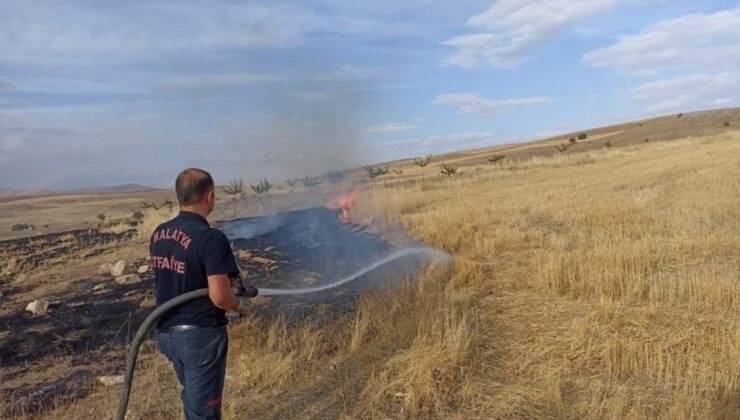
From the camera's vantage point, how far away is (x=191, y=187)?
272 cm

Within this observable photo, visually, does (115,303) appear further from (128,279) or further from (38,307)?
(128,279)

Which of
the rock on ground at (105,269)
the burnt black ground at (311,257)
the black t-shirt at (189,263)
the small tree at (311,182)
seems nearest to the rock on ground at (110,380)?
the burnt black ground at (311,257)

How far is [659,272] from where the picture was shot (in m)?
6.38

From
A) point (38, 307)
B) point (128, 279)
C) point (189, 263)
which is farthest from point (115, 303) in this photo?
point (189, 263)

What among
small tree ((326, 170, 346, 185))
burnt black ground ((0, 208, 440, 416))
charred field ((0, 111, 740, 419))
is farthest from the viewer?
small tree ((326, 170, 346, 185))

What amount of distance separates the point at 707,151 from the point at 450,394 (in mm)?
23888

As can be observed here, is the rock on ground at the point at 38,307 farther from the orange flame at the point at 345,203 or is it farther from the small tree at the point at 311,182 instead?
the small tree at the point at 311,182

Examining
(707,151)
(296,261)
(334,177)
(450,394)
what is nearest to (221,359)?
(450,394)

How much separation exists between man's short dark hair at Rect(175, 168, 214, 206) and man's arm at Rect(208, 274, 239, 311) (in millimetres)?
451

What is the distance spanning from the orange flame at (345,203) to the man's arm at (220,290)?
39.4 ft

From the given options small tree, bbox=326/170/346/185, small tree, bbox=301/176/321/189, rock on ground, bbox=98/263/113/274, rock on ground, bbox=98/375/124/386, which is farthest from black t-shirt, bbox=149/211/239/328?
small tree, bbox=301/176/321/189

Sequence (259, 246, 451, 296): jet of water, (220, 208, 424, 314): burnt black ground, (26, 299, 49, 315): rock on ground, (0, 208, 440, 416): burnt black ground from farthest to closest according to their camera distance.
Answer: (259, 246, 451, 296): jet of water, (220, 208, 424, 314): burnt black ground, (26, 299, 49, 315): rock on ground, (0, 208, 440, 416): burnt black ground

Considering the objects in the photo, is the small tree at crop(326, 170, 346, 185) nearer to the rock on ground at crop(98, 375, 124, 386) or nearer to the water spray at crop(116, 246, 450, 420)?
the water spray at crop(116, 246, 450, 420)

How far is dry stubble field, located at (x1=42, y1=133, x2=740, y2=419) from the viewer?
3.84m
